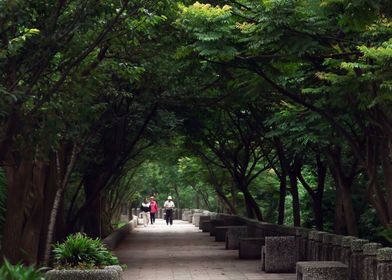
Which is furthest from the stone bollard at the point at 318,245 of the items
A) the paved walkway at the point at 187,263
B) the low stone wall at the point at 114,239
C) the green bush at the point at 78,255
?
the low stone wall at the point at 114,239

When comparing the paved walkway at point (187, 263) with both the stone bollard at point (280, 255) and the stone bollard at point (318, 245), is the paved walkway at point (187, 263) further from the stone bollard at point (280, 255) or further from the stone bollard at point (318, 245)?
the stone bollard at point (318, 245)

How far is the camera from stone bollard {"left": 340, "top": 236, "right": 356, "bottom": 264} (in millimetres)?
12504

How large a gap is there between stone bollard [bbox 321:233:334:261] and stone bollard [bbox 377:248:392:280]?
344 centimetres

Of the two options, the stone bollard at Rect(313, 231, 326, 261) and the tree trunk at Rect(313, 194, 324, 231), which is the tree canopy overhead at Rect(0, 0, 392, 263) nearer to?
the tree trunk at Rect(313, 194, 324, 231)

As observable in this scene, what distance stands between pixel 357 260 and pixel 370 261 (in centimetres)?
95

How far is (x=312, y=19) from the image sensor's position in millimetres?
11555

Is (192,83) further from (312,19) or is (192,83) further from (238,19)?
(312,19)

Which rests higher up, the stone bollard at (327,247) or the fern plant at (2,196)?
the fern plant at (2,196)

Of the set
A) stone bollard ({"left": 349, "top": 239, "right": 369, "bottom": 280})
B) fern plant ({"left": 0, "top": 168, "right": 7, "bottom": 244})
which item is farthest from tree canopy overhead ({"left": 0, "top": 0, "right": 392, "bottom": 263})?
stone bollard ({"left": 349, "top": 239, "right": 369, "bottom": 280})

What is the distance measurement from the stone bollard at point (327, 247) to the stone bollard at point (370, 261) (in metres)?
2.24

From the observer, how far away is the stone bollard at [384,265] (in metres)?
9.96

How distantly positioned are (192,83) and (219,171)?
19689 mm

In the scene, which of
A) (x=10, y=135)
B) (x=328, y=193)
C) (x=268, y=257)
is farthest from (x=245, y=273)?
(x=328, y=193)

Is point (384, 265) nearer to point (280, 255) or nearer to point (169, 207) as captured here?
point (280, 255)
